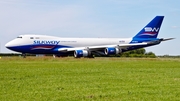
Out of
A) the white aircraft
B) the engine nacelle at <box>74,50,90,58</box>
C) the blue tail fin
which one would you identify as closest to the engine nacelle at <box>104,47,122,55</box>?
the white aircraft

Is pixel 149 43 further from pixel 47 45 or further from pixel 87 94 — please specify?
pixel 87 94

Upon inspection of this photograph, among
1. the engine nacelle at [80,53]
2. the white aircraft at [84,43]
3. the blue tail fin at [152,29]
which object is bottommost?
the engine nacelle at [80,53]

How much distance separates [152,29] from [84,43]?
13.1m

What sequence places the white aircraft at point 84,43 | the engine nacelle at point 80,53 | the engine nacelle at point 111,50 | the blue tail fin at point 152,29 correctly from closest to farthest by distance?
the engine nacelle at point 80,53
the white aircraft at point 84,43
the engine nacelle at point 111,50
the blue tail fin at point 152,29

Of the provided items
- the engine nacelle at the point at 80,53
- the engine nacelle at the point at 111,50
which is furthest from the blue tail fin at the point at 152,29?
the engine nacelle at the point at 80,53

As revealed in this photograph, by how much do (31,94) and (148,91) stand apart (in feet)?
12.0

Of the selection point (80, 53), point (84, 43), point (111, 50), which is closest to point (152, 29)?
point (111, 50)

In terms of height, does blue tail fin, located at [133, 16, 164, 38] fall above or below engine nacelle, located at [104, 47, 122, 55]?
above

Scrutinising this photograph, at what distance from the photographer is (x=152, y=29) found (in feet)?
195

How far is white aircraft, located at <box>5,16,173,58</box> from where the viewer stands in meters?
49.9

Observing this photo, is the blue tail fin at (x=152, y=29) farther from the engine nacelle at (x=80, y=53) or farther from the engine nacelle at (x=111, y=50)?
the engine nacelle at (x=80, y=53)

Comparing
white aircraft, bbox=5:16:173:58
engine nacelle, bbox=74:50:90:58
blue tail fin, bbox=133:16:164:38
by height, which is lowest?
engine nacelle, bbox=74:50:90:58

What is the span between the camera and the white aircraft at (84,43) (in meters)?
49.9

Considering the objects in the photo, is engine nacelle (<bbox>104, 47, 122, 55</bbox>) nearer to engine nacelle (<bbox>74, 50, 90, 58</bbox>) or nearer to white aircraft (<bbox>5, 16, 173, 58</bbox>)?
white aircraft (<bbox>5, 16, 173, 58</bbox>)
